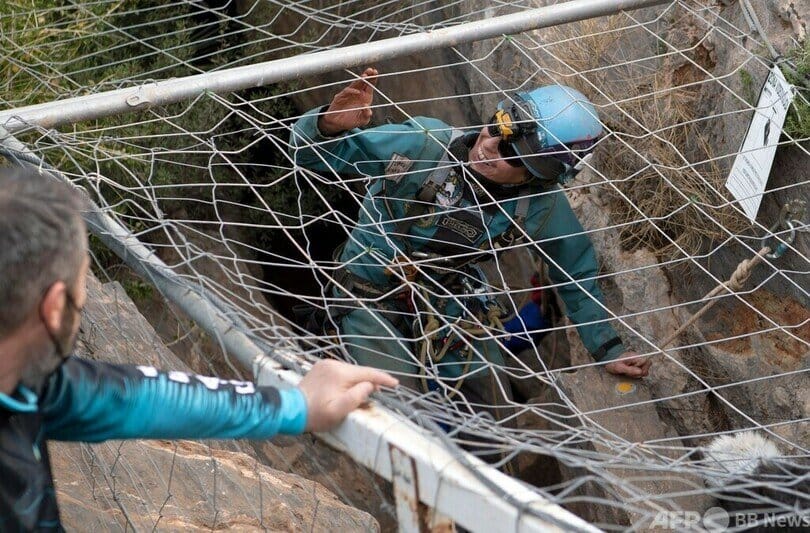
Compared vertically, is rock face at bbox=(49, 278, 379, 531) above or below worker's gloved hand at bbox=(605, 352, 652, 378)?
above

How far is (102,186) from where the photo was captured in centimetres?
421

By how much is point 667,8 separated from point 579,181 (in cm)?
85

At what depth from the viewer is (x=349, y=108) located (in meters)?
3.19

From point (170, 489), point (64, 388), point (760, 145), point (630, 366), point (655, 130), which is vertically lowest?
point (630, 366)

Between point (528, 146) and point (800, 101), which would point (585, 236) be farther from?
point (800, 101)

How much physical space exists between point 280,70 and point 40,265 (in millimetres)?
1664

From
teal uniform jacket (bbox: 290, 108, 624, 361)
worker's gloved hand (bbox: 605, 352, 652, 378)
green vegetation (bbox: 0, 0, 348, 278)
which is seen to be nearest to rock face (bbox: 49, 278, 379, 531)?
green vegetation (bbox: 0, 0, 348, 278)

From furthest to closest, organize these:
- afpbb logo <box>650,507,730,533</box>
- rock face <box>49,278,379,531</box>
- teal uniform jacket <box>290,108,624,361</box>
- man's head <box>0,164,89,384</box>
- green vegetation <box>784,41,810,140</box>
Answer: teal uniform jacket <box>290,108,624,361</box>
green vegetation <box>784,41,810,140</box>
rock face <box>49,278,379,531</box>
afpbb logo <box>650,507,730,533</box>
man's head <box>0,164,89,384</box>

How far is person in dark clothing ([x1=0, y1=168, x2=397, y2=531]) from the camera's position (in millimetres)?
1314

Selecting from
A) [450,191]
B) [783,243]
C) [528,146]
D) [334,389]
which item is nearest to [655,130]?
[528,146]

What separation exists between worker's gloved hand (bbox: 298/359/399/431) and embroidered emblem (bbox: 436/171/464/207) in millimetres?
1913

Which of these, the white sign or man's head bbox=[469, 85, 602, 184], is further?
man's head bbox=[469, 85, 602, 184]

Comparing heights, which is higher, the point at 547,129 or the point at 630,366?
the point at 547,129

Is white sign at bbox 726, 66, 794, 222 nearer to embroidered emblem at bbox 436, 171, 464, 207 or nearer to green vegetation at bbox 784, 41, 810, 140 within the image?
green vegetation at bbox 784, 41, 810, 140
